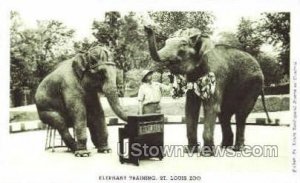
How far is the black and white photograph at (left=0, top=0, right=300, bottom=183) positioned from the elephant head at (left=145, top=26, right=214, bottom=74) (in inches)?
0.9

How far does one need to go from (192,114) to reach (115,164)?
1.60ft

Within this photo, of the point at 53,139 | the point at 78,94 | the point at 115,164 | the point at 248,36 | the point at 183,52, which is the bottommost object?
the point at 115,164

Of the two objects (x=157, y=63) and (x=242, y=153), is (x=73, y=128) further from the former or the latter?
(x=242, y=153)

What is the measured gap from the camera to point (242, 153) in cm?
278

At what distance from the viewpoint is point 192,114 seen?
2670 millimetres

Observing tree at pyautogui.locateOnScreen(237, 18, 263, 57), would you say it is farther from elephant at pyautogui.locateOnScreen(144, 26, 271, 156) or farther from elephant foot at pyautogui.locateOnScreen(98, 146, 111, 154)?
elephant foot at pyautogui.locateOnScreen(98, 146, 111, 154)

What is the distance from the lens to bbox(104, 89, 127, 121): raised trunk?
2.61m

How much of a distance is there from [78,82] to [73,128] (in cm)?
25

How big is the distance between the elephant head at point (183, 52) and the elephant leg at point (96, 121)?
0.40m

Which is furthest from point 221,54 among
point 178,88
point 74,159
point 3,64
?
point 3,64

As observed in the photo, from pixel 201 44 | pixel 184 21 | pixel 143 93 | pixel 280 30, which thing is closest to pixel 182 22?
pixel 184 21

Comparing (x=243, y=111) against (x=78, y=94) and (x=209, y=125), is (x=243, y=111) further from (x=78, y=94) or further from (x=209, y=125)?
(x=78, y=94)

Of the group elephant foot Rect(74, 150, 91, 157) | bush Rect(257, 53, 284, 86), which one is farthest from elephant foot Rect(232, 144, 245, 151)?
elephant foot Rect(74, 150, 91, 157)

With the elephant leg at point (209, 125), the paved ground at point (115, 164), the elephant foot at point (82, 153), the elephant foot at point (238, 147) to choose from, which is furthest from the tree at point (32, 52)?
the elephant foot at point (238, 147)
